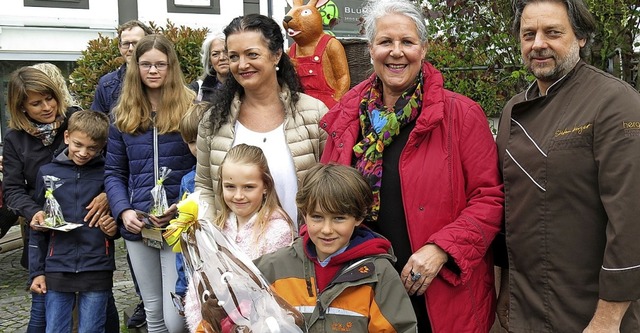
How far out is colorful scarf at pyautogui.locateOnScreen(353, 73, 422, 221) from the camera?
246 cm

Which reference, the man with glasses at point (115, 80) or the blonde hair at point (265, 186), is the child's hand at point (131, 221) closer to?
the blonde hair at point (265, 186)

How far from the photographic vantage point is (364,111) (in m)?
2.64

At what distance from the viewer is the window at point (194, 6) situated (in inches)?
647

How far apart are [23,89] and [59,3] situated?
1264 cm

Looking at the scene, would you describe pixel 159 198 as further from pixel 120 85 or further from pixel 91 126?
pixel 120 85

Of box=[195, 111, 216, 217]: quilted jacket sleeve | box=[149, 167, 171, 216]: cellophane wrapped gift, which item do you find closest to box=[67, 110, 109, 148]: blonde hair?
box=[149, 167, 171, 216]: cellophane wrapped gift

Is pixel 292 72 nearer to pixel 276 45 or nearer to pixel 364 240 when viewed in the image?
pixel 276 45

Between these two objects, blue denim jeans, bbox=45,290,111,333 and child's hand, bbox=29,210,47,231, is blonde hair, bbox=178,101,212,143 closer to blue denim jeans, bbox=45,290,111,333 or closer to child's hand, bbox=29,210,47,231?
child's hand, bbox=29,210,47,231

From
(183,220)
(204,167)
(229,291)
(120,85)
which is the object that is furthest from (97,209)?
A: (229,291)

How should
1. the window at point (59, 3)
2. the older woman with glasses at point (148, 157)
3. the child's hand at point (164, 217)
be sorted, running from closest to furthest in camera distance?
the child's hand at point (164, 217), the older woman with glasses at point (148, 157), the window at point (59, 3)

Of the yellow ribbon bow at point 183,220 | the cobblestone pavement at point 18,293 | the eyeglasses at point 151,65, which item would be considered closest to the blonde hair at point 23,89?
the eyeglasses at point 151,65

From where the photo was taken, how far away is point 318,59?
4.61 m

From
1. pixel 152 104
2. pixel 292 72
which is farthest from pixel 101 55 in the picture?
pixel 292 72

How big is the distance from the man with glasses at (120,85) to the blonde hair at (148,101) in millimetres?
989
